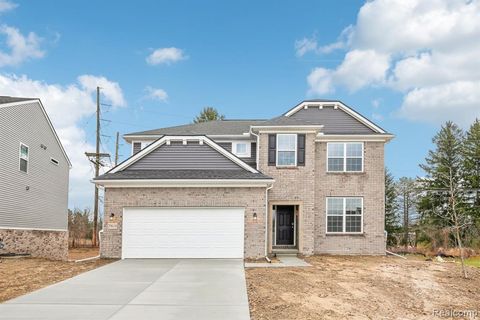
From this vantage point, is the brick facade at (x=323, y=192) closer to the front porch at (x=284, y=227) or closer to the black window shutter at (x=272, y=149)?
the black window shutter at (x=272, y=149)

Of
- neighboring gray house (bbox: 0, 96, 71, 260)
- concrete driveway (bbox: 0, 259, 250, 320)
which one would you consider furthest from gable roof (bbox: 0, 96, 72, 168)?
concrete driveway (bbox: 0, 259, 250, 320)

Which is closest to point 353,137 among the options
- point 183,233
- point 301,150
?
point 301,150

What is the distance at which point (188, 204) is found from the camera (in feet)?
56.1

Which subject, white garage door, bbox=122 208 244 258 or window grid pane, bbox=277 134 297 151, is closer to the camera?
white garage door, bbox=122 208 244 258

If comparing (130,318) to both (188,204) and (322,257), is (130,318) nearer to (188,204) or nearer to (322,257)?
(188,204)

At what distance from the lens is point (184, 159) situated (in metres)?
18.5

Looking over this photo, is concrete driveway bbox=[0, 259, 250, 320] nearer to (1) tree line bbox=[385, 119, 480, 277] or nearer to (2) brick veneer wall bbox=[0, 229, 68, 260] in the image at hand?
(2) brick veneer wall bbox=[0, 229, 68, 260]

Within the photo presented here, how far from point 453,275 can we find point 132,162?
42.5 ft

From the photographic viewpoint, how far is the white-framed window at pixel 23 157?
2076cm

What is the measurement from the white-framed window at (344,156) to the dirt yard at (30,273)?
1081cm

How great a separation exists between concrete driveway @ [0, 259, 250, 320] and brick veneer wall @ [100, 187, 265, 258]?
324cm

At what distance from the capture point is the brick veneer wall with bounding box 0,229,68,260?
1903 centimetres

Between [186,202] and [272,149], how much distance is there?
4.61 meters

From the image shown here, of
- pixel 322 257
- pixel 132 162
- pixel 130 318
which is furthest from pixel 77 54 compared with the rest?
pixel 130 318
